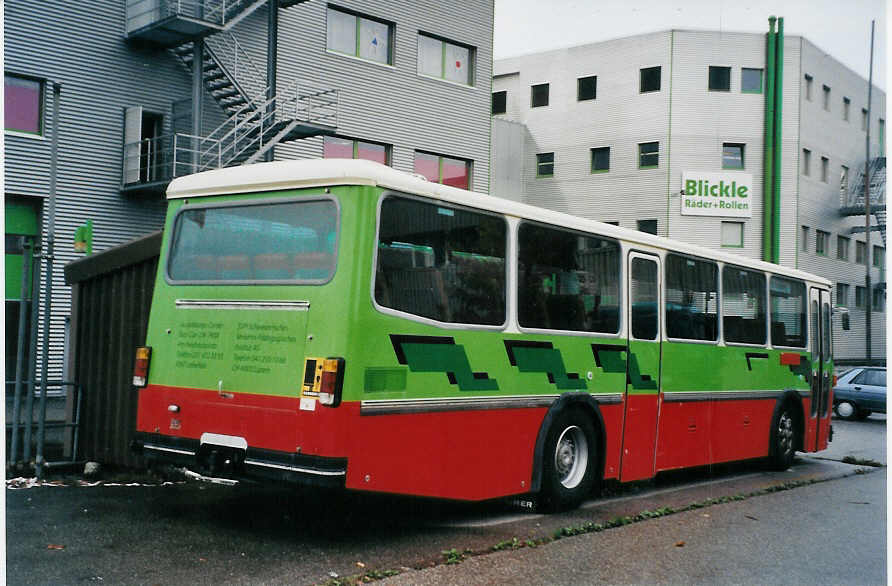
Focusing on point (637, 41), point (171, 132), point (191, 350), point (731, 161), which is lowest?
point (191, 350)

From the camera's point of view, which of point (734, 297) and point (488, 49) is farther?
point (488, 49)

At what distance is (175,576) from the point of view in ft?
20.1

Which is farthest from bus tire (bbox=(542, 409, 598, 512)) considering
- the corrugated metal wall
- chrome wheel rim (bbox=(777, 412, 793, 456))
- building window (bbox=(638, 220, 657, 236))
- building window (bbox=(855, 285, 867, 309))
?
building window (bbox=(855, 285, 867, 309))

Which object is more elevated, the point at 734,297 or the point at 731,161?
the point at 731,161

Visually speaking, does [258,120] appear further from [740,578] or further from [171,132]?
[740,578]

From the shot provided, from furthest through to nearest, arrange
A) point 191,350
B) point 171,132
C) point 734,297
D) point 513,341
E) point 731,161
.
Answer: point 731,161
point 171,132
point 734,297
point 513,341
point 191,350

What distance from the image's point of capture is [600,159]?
146ft

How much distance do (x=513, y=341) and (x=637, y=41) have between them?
124 feet

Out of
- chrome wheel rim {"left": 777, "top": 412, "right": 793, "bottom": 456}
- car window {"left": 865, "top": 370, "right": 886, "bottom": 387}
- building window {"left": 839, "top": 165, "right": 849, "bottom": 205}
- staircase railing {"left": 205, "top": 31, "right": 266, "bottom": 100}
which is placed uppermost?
building window {"left": 839, "top": 165, "right": 849, "bottom": 205}

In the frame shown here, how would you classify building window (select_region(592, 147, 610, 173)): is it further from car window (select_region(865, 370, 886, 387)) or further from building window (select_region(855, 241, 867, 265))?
car window (select_region(865, 370, 886, 387))

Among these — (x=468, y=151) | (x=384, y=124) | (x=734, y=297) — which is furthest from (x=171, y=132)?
(x=734, y=297)

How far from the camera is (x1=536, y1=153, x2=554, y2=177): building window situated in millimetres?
45831

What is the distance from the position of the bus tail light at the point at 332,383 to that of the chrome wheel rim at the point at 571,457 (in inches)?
114

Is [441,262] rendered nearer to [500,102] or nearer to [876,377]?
[876,377]
